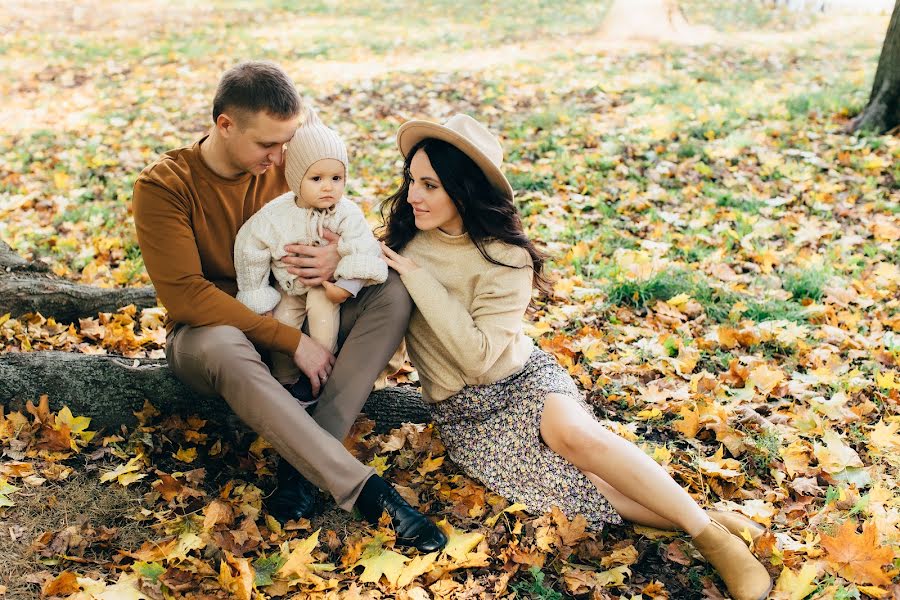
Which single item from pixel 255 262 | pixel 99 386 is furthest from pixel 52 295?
pixel 255 262

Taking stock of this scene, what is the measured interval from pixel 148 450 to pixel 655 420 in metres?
2.16

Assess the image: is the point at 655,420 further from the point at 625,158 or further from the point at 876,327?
the point at 625,158

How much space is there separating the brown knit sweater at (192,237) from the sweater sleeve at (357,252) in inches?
12.9

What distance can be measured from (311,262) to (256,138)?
51 cm

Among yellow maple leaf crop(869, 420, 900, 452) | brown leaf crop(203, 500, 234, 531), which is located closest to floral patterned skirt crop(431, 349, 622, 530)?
brown leaf crop(203, 500, 234, 531)

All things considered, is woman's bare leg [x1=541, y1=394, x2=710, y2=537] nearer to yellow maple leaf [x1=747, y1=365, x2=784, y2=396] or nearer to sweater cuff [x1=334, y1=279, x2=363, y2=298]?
sweater cuff [x1=334, y1=279, x2=363, y2=298]

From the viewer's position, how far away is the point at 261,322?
2.86 metres

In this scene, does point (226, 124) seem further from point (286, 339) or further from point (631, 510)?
point (631, 510)

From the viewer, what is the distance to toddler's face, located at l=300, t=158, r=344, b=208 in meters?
2.85

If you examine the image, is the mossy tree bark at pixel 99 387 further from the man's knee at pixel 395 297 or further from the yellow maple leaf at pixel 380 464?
the man's knee at pixel 395 297

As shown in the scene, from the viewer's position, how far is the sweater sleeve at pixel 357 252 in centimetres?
285

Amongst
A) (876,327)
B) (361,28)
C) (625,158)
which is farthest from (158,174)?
(361,28)

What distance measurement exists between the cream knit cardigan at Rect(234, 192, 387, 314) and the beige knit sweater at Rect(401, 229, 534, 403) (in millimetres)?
217

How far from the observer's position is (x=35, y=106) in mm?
7809
